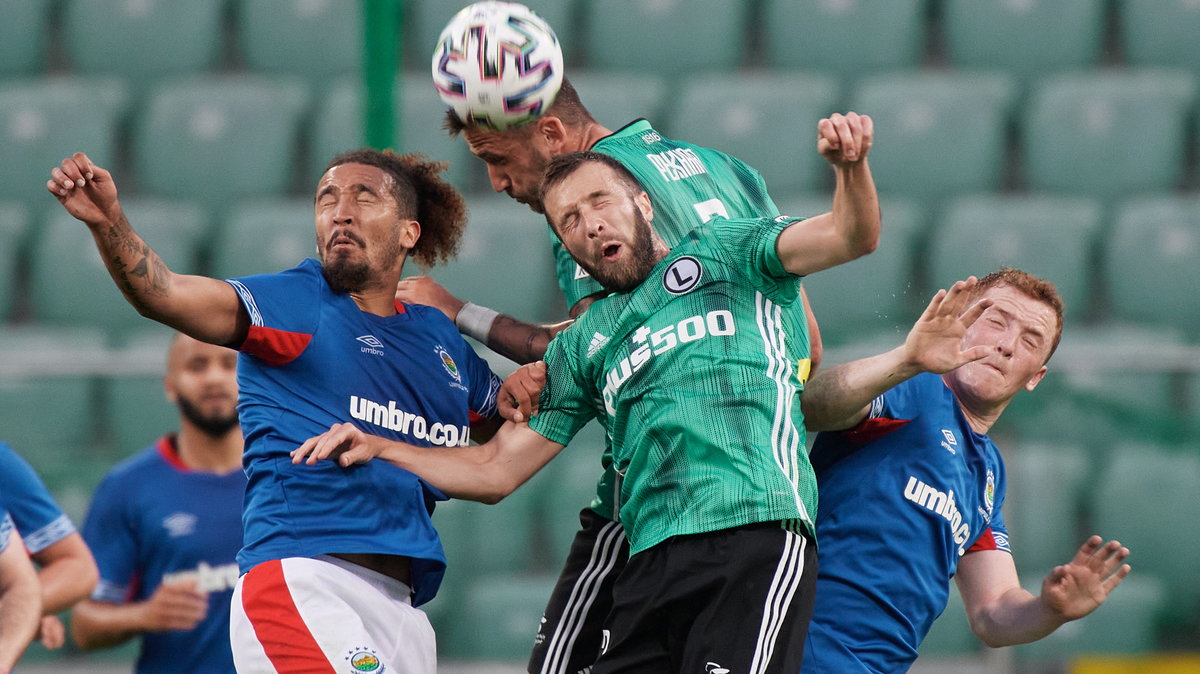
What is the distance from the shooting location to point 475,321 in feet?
14.8

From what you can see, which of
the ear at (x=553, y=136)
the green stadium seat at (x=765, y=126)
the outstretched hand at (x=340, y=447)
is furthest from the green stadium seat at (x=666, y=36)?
the outstretched hand at (x=340, y=447)

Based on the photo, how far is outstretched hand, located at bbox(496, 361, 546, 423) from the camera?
4055mm

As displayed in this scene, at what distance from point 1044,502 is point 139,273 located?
374 cm

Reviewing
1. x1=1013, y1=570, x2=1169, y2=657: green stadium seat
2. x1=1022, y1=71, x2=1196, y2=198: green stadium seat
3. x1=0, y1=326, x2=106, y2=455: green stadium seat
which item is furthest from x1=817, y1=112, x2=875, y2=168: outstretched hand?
x1=1022, y1=71, x2=1196, y2=198: green stadium seat

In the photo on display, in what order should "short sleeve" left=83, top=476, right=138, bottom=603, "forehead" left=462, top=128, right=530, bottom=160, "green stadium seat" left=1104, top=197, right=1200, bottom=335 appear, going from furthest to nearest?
"green stadium seat" left=1104, top=197, right=1200, bottom=335, "short sleeve" left=83, top=476, right=138, bottom=603, "forehead" left=462, top=128, right=530, bottom=160

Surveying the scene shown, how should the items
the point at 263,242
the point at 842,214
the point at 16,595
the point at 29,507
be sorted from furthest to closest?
1. the point at 263,242
2. the point at 29,507
3. the point at 16,595
4. the point at 842,214

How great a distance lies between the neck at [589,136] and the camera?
15.0 ft

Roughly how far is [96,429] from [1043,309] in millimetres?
3678

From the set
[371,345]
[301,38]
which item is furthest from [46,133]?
[371,345]

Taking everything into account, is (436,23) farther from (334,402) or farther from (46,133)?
(334,402)

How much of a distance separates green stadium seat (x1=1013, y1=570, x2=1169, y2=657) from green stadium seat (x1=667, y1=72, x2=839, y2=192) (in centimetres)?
298

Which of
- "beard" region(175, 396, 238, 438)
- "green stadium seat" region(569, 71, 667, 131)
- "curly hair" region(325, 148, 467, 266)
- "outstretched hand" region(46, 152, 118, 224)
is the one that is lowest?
"beard" region(175, 396, 238, 438)

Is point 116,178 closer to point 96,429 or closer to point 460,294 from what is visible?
point 460,294

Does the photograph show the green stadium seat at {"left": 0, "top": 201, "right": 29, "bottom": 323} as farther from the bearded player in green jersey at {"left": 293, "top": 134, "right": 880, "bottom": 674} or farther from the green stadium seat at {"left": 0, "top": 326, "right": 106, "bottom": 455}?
the bearded player in green jersey at {"left": 293, "top": 134, "right": 880, "bottom": 674}
